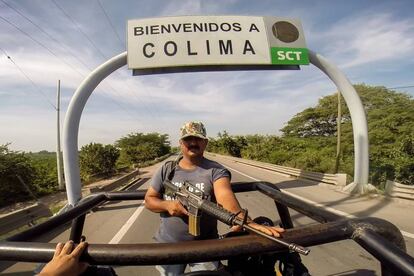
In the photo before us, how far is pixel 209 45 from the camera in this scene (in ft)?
43.2

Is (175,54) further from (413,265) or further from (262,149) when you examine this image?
(262,149)

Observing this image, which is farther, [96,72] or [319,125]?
[319,125]

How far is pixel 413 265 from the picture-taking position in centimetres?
116

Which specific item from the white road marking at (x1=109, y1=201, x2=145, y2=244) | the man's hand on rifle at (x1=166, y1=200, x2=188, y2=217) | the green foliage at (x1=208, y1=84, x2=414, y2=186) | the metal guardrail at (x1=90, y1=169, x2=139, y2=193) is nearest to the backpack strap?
the man's hand on rifle at (x1=166, y1=200, x2=188, y2=217)

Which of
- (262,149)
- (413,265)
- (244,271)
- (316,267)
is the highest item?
(262,149)

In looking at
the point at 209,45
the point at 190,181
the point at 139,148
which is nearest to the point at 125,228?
the point at 190,181

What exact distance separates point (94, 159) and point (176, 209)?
2901cm

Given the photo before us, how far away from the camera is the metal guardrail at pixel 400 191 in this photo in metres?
11.0

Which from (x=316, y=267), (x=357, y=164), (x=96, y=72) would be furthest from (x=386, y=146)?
(x=316, y=267)

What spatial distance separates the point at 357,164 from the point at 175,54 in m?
8.26

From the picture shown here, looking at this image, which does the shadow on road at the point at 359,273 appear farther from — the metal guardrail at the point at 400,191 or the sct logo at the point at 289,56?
the sct logo at the point at 289,56

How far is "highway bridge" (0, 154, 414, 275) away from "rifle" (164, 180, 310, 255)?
0.88m

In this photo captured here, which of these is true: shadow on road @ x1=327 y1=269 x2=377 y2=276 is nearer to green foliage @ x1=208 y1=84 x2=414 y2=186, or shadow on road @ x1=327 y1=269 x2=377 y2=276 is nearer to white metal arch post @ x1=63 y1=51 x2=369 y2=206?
white metal arch post @ x1=63 y1=51 x2=369 y2=206

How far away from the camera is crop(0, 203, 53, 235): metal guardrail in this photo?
724 cm
